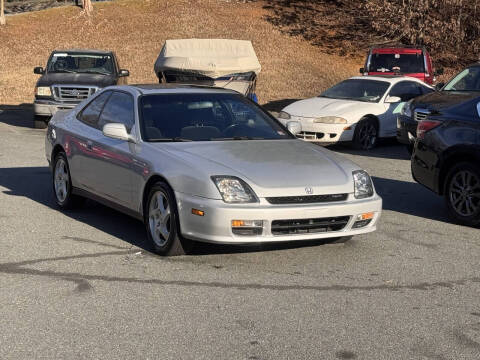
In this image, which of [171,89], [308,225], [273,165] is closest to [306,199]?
[308,225]

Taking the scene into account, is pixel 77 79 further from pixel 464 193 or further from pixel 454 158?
pixel 464 193

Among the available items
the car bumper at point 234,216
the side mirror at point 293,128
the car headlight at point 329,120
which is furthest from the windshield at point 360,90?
the car bumper at point 234,216

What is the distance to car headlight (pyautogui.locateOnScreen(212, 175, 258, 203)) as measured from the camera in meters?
7.16

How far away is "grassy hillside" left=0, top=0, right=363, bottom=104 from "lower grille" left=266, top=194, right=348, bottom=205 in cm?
2242

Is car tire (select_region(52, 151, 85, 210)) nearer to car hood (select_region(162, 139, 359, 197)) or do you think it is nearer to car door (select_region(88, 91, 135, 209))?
car door (select_region(88, 91, 135, 209))

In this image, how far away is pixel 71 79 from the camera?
19922 mm

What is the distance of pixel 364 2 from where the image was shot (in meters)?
40.1

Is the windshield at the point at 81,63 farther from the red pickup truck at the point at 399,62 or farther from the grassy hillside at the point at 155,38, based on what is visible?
the grassy hillside at the point at 155,38

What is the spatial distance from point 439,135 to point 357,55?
92.0 ft

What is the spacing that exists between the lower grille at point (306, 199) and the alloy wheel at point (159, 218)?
91cm

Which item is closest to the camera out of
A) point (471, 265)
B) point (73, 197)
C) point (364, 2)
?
point (471, 265)

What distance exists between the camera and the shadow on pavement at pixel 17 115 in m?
21.3

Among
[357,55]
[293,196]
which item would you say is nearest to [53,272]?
[293,196]

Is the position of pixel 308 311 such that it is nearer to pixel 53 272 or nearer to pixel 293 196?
pixel 293 196
